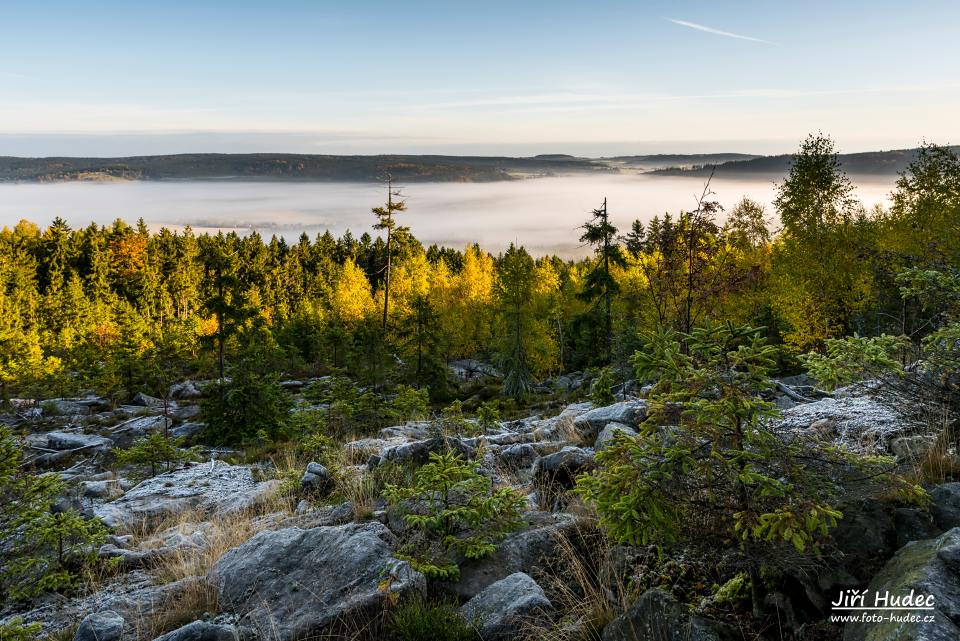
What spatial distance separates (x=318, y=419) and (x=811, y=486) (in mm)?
15068

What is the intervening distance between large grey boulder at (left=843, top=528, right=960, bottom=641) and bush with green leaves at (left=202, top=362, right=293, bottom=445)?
16151mm

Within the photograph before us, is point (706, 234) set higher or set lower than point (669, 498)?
higher

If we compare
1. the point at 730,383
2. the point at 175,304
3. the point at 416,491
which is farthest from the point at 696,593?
the point at 175,304

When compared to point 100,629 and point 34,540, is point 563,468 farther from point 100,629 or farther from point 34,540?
point 34,540

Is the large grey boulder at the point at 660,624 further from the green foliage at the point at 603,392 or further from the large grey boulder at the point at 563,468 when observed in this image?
the green foliage at the point at 603,392

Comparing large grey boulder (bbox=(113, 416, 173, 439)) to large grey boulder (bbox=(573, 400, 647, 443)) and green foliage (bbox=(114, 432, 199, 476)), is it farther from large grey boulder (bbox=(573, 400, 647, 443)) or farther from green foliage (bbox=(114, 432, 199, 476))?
large grey boulder (bbox=(573, 400, 647, 443))

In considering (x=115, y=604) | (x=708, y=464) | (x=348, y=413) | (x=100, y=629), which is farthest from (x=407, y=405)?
(x=708, y=464)

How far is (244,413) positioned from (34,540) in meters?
11.5

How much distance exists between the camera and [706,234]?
1230cm

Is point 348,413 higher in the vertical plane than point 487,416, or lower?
lower

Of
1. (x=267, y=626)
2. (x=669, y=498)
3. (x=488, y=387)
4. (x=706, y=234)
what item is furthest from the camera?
(x=488, y=387)

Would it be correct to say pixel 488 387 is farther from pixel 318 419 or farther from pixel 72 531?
pixel 72 531

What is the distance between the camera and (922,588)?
9.09 feet

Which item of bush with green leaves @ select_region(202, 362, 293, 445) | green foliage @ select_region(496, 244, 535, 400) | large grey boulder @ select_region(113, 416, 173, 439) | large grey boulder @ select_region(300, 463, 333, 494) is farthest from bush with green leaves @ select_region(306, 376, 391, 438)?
green foliage @ select_region(496, 244, 535, 400)
